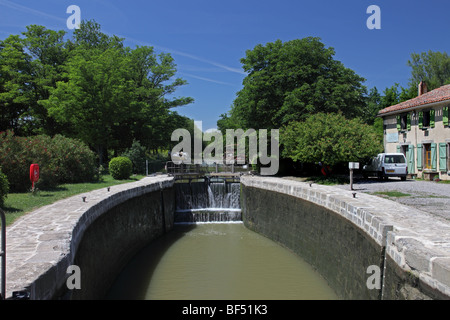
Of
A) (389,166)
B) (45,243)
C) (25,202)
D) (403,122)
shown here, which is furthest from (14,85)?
(403,122)

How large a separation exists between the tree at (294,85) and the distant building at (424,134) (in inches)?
117

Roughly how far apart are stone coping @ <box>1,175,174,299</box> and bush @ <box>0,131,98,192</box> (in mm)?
4215

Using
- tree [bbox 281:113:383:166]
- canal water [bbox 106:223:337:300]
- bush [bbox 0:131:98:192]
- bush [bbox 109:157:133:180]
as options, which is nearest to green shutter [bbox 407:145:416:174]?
tree [bbox 281:113:383:166]

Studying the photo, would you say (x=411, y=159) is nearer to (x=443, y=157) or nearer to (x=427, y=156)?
(x=427, y=156)

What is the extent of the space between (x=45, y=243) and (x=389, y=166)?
17293 millimetres

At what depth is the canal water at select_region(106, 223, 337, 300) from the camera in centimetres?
799

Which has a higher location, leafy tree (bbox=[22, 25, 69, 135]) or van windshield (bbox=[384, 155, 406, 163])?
leafy tree (bbox=[22, 25, 69, 135])

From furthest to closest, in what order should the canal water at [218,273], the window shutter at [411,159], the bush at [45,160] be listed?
the window shutter at [411,159] → the bush at [45,160] → the canal water at [218,273]

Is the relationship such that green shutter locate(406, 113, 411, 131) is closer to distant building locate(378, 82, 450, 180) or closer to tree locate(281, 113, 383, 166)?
distant building locate(378, 82, 450, 180)

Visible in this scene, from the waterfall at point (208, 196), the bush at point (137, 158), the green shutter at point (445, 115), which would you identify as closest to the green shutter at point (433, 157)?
the green shutter at point (445, 115)

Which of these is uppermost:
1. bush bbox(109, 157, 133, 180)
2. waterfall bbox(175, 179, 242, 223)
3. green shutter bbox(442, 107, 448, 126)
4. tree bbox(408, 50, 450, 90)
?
tree bbox(408, 50, 450, 90)

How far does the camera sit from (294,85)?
22.1 metres

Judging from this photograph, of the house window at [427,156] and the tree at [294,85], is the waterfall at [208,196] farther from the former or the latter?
the house window at [427,156]

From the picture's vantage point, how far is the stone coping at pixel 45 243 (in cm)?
364
